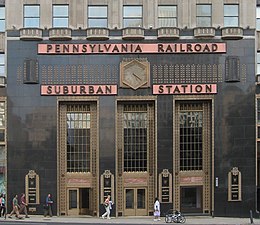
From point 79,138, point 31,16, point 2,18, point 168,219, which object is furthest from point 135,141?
point 2,18

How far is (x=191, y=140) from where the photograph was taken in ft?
→ 117

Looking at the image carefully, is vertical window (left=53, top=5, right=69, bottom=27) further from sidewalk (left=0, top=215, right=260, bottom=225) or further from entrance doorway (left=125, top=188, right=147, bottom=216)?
sidewalk (left=0, top=215, right=260, bottom=225)

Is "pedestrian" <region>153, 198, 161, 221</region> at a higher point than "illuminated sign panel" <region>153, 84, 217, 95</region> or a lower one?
lower

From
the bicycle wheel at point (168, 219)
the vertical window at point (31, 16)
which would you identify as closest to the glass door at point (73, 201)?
the bicycle wheel at point (168, 219)

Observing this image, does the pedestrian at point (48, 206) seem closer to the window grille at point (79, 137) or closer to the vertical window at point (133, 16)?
the window grille at point (79, 137)

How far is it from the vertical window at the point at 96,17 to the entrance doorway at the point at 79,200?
13.1m

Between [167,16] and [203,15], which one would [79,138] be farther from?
[203,15]

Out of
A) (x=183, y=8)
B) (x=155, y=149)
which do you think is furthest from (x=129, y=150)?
(x=183, y=8)

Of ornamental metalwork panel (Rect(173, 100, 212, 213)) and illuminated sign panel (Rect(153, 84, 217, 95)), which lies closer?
illuminated sign panel (Rect(153, 84, 217, 95))

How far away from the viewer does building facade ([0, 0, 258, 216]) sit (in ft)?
114

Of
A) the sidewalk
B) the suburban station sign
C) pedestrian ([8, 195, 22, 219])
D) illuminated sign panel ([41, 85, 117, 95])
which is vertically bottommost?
the sidewalk

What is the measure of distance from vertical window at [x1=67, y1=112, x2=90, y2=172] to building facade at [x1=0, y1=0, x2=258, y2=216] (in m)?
0.08

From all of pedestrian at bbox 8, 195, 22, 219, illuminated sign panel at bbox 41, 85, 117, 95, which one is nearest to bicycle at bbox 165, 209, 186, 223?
illuminated sign panel at bbox 41, 85, 117, 95

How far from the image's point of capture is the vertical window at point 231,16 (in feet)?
116
